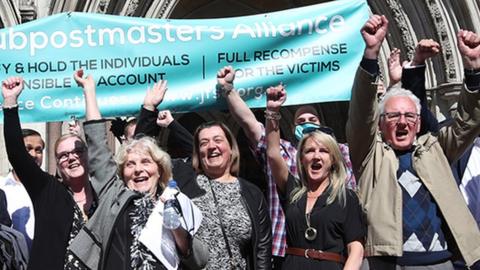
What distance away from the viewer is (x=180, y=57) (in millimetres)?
5785

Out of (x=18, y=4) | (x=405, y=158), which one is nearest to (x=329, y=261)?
(x=405, y=158)

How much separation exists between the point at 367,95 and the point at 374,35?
10.8 inches

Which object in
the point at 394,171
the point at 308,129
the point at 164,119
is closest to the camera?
the point at 394,171

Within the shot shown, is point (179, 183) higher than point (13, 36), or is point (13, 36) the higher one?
point (13, 36)

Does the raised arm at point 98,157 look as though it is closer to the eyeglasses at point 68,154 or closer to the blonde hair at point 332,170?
the eyeglasses at point 68,154

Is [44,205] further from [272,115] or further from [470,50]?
[470,50]

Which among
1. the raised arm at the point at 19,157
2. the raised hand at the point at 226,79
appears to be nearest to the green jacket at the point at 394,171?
the raised hand at the point at 226,79

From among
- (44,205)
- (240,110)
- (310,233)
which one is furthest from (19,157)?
(310,233)

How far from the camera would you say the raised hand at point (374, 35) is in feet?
13.4

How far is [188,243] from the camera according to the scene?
3953 millimetres

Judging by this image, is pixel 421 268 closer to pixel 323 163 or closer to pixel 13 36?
pixel 323 163

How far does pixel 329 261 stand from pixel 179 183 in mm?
915

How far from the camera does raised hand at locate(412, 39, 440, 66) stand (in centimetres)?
450

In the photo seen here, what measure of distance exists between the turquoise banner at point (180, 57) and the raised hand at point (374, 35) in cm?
153
